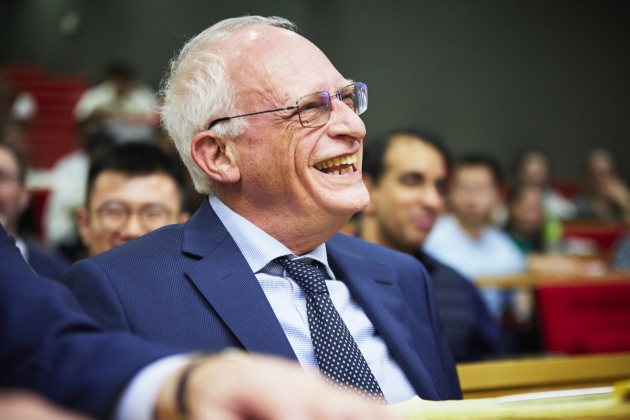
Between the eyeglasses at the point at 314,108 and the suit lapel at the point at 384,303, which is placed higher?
the eyeglasses at the point at 314,108

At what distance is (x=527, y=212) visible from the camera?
15.4 feet

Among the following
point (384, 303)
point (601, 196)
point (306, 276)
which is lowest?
point (601, 196)

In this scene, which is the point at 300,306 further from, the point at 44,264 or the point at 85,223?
the point at 44,264

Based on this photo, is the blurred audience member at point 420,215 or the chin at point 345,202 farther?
the blurred audience member at point 420,215

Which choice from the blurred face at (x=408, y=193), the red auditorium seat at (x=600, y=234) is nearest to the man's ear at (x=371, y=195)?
the blurred face at (x=408, y=193)

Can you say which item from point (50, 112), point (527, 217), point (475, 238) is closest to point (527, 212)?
point (527, 217)

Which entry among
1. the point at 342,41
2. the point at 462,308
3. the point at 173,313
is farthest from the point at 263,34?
the point at 342,41

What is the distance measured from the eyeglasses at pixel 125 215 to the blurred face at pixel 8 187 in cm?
71

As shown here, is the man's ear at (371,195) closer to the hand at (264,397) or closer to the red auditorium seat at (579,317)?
the red auditorium seat at (579,317)

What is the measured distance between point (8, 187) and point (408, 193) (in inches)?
58.7

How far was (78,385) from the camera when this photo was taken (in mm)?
623

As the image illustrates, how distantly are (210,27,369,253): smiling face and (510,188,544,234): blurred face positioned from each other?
3.55 meters

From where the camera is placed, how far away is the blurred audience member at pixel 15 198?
7.84ft

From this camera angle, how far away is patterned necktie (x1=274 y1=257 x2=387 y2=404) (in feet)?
3.92
